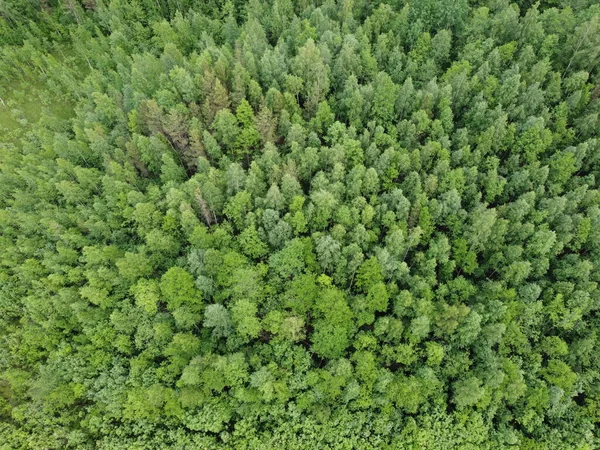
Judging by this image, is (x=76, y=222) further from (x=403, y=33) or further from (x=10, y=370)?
(x=403, y=33)

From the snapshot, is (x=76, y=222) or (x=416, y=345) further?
(x=76, y=222)

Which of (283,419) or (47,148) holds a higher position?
(47,148)

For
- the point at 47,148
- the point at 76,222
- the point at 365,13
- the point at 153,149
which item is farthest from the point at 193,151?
the point at 365,13

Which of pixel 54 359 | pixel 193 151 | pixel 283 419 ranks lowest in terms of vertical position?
pixel 283 419

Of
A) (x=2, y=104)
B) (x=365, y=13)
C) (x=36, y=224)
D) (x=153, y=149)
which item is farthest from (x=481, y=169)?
(x=2, y=104)

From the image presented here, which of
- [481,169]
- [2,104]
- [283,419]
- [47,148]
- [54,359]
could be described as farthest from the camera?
[2,104]

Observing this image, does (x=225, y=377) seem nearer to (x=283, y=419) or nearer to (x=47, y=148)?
(x=283, y=419)

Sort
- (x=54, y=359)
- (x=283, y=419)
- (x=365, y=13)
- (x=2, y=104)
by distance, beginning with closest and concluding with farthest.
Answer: (x=283, y=419), (x=54, y=359), (x=365, y=13), (x=2, y=104)
